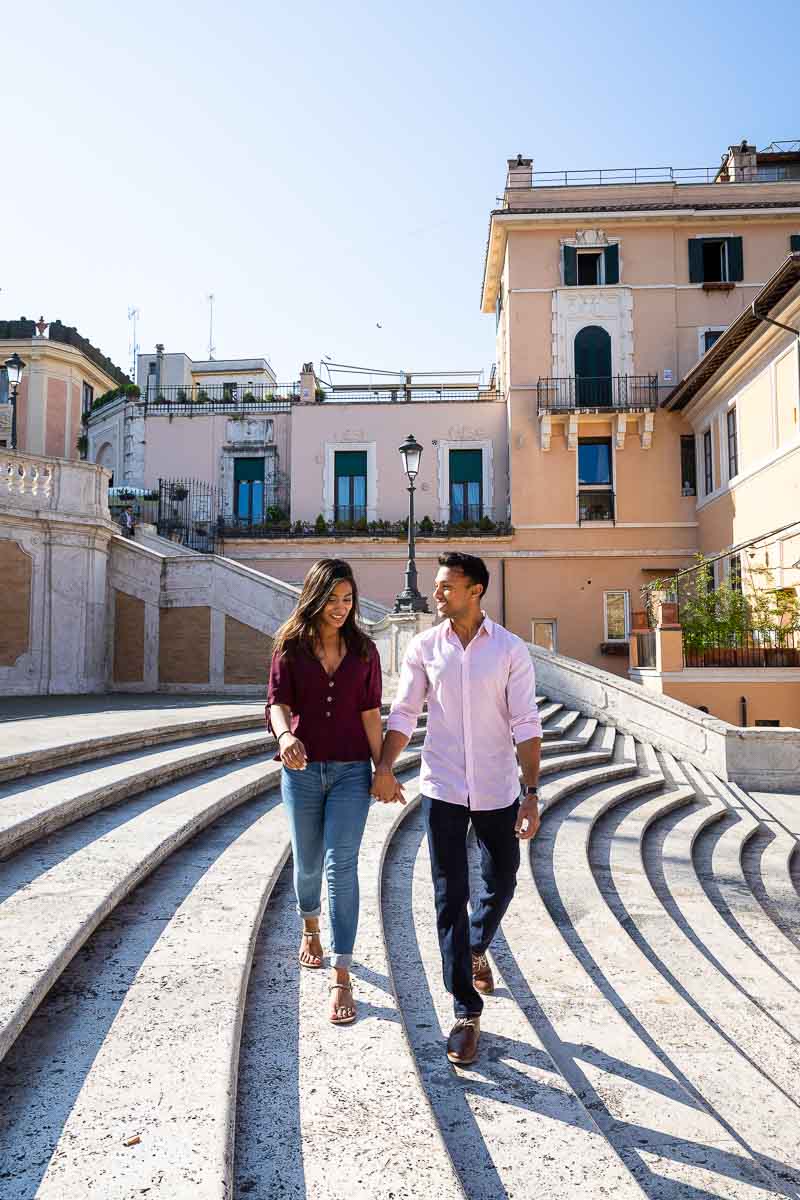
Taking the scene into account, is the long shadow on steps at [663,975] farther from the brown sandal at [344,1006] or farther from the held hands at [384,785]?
the held hands at [384,785]

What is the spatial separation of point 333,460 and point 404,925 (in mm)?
21557

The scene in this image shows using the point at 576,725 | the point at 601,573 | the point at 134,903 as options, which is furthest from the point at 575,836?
the point at 601,573

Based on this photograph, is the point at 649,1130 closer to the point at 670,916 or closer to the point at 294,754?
the point at 294,754

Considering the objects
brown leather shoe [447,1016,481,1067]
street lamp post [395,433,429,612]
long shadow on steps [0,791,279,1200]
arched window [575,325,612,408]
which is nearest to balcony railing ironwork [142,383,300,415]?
arched window [575,325,612,408]

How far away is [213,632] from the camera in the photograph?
15.3 m

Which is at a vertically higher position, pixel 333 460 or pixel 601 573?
pixel 333 460

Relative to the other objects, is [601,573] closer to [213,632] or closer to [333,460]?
[333,460]

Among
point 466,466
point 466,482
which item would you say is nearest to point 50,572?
point 466,482

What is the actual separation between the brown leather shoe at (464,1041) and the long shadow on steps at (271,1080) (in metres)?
0.56

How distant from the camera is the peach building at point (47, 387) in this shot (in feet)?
98.7

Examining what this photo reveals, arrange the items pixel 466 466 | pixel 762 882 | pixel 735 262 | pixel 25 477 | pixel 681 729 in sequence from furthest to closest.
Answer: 1. pixel 466 466
2. pixel 735 262
3. pixel 25 477
4. pixel 681 729
5. pixel 762 882

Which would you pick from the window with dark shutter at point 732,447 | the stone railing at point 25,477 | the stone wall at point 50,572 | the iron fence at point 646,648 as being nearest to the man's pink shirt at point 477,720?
the stone wall at point 50,572

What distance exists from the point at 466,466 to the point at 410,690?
22.1 meters

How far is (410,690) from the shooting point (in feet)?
11.1
